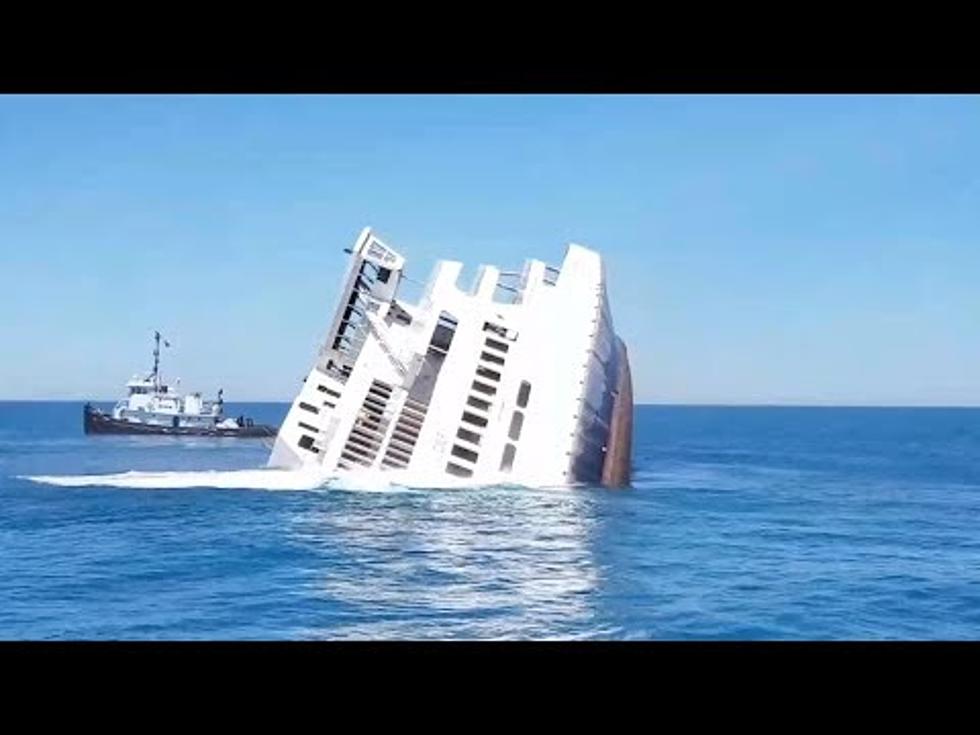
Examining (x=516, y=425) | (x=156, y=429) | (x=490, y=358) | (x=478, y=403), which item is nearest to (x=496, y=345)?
(x=490, y=358)

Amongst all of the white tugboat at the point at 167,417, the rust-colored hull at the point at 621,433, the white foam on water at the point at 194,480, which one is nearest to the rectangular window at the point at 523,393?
the rust-colored hull at the point at 621,433

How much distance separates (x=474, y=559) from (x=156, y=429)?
12138 mm

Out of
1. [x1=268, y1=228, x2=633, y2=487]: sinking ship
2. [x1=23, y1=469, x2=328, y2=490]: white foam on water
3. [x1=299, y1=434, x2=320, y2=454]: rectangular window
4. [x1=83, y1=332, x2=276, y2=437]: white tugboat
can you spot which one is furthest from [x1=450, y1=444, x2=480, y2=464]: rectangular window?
[x1=83, y1=332, x2=276, y2=437]: white tugboat

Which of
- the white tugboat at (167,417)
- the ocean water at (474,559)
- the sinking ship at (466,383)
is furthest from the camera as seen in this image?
the white tugboat at (167,417)

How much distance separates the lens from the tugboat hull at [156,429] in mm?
19438

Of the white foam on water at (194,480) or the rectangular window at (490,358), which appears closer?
the rectangular window at (490,358)

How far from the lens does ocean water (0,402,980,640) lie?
7.13 m

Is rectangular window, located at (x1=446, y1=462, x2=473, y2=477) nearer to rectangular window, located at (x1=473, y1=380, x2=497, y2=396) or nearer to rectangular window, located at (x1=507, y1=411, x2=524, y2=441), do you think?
rectangular window, located at (x1=507, y1=411, x2=524, y2=441)

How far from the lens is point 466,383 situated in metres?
10.7

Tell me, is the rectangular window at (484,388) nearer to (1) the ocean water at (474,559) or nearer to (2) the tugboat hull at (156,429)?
(1) the ocean water at (474,559)

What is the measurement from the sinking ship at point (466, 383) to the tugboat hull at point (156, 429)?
28.7 feet

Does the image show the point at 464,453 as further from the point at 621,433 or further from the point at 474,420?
the point at 621,433
